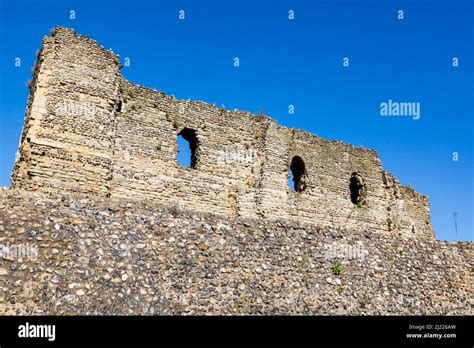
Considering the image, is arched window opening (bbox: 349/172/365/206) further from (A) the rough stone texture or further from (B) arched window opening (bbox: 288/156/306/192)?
(A) the rough stone texture

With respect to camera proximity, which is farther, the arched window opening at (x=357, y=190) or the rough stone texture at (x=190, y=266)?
the arched window opening at (x=357, y=190)

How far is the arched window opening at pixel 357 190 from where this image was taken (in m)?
23.4

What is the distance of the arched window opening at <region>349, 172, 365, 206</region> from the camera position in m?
23.4

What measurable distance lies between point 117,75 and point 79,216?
9.75 metres

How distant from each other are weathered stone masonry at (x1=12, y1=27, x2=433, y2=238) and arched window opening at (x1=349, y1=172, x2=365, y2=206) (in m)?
0.05

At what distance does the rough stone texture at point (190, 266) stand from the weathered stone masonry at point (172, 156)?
4.29 m

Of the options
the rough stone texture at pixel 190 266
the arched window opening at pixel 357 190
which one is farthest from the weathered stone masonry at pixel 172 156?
the rough stone texture at pixel 190 266

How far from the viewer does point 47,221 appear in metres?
8.15
